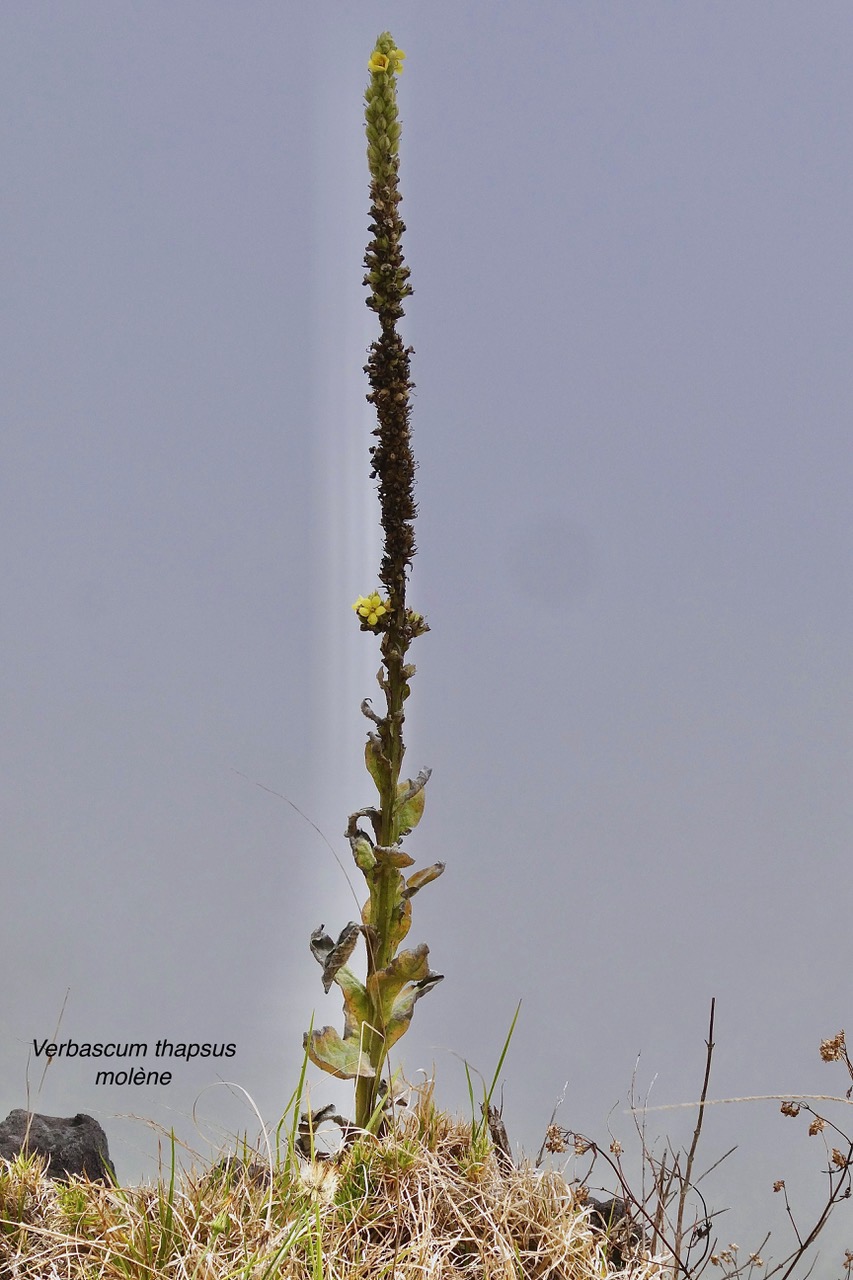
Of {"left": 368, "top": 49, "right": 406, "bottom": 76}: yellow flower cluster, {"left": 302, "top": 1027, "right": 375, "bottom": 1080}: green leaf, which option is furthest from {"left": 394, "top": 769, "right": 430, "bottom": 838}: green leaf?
{"left": 368, "top": 49, "right": 406, "bottom": 76}: yellow flower cluster

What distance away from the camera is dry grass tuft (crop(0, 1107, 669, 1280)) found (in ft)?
9.65

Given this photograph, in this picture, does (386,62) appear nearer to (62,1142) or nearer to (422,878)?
(422,878)

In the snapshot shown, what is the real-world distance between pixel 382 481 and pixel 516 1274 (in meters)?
2.46

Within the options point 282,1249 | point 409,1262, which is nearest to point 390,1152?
point 409,1262

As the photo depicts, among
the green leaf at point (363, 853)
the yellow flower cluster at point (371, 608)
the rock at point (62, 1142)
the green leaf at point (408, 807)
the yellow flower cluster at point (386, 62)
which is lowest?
A: the rock at point (62, 1142)

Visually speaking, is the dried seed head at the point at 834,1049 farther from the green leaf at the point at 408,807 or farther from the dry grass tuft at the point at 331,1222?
the green leaf at the point at 408,807

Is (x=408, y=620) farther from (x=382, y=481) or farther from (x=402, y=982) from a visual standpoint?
(x=402, y=982)

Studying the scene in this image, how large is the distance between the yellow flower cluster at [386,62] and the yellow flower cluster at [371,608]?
181 cm

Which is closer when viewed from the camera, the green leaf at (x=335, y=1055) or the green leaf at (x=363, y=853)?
the green leaf at (x=335, y=1055)

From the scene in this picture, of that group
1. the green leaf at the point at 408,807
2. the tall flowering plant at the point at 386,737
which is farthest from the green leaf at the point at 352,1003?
the green leaf at the point at 408,807

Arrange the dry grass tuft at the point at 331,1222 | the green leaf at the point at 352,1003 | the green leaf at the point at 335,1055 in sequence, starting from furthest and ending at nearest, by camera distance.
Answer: the green leaf at the point at 352,1003 → the green leaf at the point at 335,1055 → the dry grass tuft at the point at 331,1222

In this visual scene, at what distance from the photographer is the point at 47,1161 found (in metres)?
3.65

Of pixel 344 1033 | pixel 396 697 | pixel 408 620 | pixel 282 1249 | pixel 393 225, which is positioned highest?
pixel 393 225

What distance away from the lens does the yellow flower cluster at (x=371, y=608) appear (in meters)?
3.71
